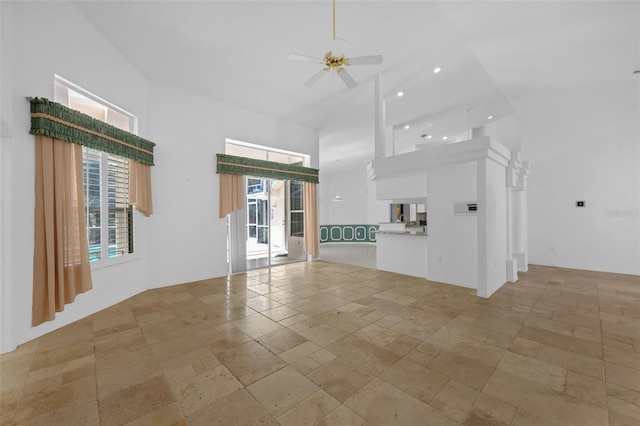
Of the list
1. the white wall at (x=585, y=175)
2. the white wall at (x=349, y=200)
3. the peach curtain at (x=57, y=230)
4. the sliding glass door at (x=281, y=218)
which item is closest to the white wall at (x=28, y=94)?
the peach curtain at (x=57, y=230)

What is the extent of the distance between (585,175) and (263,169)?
7646 mm

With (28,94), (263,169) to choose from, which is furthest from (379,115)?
(28,94)

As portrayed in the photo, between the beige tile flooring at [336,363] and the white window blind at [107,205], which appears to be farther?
the white window blind at [107,205]

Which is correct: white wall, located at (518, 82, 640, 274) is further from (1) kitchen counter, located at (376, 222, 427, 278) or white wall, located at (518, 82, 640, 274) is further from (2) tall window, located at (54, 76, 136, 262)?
(2) tall window, located at (54, 76, 136, 262)

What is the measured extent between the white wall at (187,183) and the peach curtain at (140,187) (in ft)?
0.81

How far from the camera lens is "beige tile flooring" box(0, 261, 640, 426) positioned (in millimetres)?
1769

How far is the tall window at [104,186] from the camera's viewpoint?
359 centimetres

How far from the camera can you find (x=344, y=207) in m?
13.3

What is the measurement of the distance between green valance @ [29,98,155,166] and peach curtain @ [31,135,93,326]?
0.11 meters

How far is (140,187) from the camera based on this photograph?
436 centimetres

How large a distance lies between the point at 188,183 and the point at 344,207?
9003 millimetres

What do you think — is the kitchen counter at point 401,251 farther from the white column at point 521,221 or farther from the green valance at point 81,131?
the green valance at point 81,131

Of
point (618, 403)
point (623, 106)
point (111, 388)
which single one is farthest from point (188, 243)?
point (623, 106)

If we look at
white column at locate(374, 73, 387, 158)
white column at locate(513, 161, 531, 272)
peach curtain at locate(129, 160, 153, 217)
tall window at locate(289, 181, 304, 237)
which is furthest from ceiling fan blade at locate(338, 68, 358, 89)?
white column at locate(513, 161, 531, 272)
